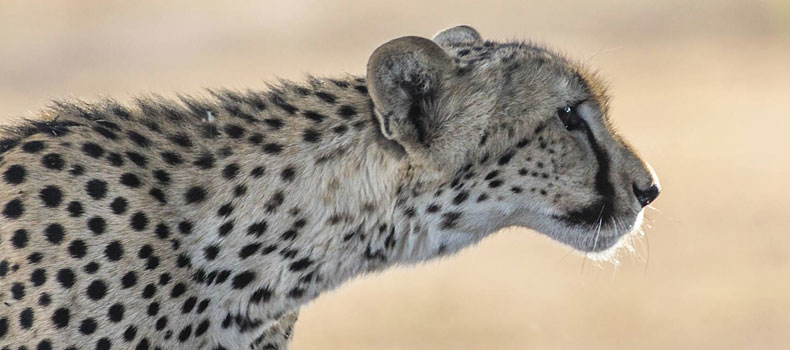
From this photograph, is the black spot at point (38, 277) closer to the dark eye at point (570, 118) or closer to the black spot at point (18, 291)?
the black spot at point (18, 291)

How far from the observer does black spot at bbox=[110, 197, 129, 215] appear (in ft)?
9.16

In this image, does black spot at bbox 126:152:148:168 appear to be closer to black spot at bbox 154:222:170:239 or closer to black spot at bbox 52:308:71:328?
black spot at bbox 154:222:170:239

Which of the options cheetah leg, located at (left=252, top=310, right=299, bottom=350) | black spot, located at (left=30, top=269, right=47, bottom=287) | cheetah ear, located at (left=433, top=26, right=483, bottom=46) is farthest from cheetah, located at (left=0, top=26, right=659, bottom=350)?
cheetah ear, located at (left=433, top=26, right=483, bottom=46)

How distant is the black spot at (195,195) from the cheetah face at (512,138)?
0.39 meters

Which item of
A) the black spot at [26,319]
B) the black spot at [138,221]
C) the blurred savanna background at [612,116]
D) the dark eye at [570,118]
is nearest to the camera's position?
the black spot at [26,319]

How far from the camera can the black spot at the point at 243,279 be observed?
2.89 m

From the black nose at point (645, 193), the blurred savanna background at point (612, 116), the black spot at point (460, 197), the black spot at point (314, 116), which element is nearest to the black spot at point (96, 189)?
the black spot at point (314, 116)

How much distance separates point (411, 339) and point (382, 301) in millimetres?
617

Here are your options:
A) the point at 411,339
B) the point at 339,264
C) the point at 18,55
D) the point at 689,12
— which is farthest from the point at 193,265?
the point at 689,12

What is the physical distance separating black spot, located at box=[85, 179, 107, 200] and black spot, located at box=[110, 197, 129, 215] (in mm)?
26

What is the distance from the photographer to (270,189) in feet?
9.50

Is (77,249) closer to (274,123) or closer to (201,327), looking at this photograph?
(201,327)

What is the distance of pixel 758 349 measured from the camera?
19.7 ft

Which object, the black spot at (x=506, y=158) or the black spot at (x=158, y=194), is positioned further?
the black spot at (x=506, y=158)
